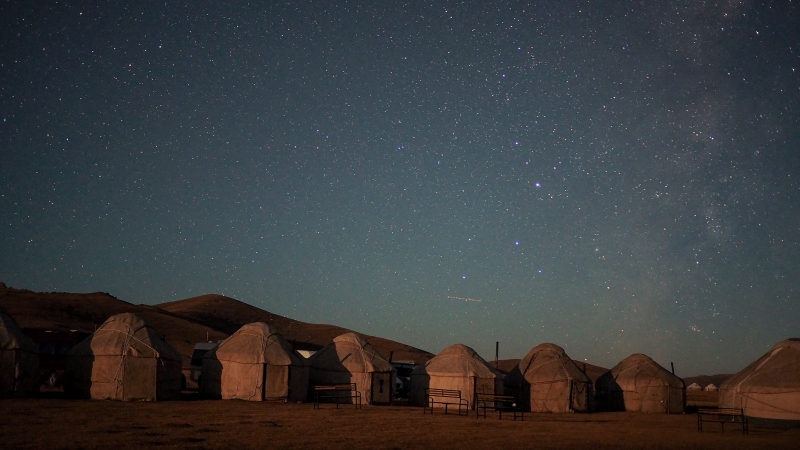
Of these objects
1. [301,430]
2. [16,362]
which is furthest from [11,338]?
[301,430]

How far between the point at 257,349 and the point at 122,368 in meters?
5.58

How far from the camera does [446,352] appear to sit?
107 ft

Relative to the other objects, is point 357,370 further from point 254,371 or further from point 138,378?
point 138,378

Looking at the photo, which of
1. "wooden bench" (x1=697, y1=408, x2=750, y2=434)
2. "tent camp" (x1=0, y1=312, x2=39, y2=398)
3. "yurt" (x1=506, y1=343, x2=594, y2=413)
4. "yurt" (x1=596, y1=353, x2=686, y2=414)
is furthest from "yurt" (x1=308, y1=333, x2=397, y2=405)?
"wooden bench" (x1=697, y1=408, x2=750, y2=434)

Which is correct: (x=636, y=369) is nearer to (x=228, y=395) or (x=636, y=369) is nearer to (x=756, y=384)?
(x=756, y=384)

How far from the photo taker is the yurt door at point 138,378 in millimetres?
25266

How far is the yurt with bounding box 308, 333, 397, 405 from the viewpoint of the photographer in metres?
30.0

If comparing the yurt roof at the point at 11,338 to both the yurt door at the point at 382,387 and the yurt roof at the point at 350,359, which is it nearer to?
the yurt roof at the point at 350,359

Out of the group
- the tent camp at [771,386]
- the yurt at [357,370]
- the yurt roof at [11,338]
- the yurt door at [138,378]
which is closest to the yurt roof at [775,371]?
the tent camp at [771,386]

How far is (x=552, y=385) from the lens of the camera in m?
31.5

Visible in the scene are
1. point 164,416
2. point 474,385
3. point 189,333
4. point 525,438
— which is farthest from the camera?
point 189,333

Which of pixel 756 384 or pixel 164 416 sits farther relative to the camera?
pixel 756 384

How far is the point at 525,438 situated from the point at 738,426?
11865 mm

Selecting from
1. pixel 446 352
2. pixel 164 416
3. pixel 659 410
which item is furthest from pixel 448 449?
pixel 659 410
